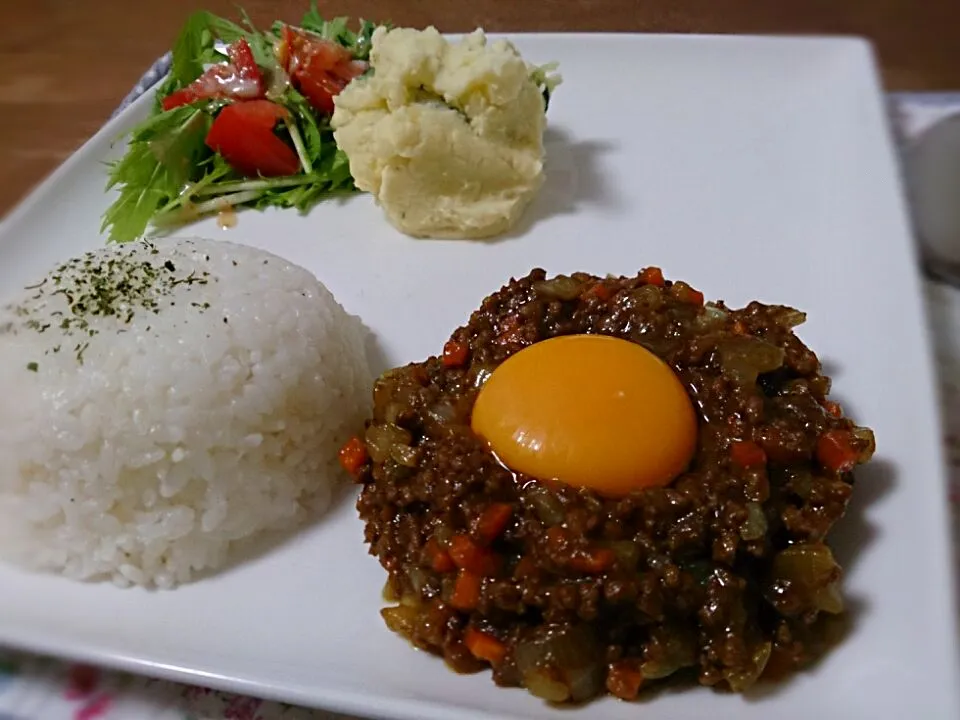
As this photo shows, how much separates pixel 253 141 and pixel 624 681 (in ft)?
11.4

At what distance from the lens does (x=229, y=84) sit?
16.1 feet

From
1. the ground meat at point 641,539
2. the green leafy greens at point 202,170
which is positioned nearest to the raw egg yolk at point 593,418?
the ground meat at point 641,539

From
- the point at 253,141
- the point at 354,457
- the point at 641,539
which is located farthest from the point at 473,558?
the point at 253,141

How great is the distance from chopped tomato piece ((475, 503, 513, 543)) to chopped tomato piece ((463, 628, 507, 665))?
10.1 inches

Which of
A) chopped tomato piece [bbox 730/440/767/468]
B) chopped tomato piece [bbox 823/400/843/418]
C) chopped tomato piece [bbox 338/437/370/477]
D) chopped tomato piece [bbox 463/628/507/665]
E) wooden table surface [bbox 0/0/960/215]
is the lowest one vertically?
wooden table surface [bbox 0/0/960/215]

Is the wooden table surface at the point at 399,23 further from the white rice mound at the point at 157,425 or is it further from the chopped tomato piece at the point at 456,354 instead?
the chopped tomato piece at the point at 456,354

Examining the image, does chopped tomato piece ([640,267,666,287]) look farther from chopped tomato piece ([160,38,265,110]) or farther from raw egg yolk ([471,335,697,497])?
Result: chopped tomato piece ([160,38,265,110])

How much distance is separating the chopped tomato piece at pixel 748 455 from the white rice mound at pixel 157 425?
1.40 metres

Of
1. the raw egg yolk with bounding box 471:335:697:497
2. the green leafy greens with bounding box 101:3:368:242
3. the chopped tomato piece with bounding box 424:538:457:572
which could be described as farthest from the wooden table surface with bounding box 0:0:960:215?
the chopped tomato piece with bounding box 424:538:457:572

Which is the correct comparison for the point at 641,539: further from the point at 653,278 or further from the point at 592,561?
the point at 653,278

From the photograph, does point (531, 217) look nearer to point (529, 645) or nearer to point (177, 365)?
point (177, 365)

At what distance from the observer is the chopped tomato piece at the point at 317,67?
482cm

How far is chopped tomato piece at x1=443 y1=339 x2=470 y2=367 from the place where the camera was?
3.01m

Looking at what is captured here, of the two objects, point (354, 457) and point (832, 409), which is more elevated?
point (832, 409)
